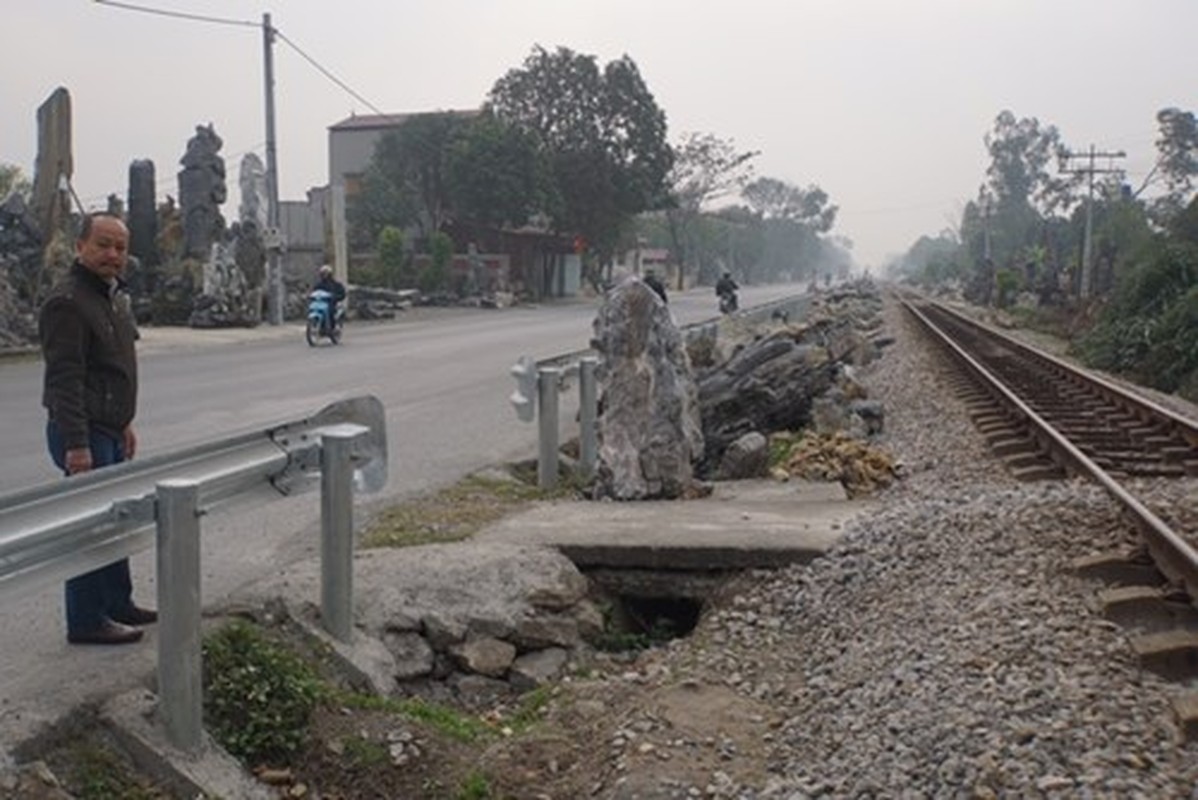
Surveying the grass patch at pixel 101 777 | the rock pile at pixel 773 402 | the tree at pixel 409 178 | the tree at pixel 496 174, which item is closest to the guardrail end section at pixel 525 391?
the rock pile at pixel 773 402

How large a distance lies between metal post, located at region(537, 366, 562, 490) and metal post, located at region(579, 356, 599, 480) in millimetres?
265

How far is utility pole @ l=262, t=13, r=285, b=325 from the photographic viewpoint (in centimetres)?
2844

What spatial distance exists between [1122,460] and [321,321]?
17018 mm

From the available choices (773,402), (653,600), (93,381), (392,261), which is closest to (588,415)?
(773,402)

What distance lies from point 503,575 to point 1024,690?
2.68 meters

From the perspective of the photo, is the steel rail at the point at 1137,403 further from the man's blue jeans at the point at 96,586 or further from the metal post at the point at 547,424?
the man's blue jeans at the point at 96,586

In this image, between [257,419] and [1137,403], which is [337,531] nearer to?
[257,419]

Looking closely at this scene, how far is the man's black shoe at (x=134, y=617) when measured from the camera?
486 cm

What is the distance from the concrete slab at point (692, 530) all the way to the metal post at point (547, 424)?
915mm

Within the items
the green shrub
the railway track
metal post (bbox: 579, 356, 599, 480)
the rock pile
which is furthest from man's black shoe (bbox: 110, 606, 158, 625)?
the rock pile

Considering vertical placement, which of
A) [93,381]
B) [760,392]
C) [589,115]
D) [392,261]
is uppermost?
[589,115]

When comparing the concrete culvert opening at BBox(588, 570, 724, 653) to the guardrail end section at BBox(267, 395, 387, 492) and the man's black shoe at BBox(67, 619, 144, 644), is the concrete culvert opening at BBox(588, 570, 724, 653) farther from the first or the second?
the man's black shoe at BBox(67, 619, 144, 644)

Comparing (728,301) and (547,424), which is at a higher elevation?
(547,424)

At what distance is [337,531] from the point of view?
484cm
